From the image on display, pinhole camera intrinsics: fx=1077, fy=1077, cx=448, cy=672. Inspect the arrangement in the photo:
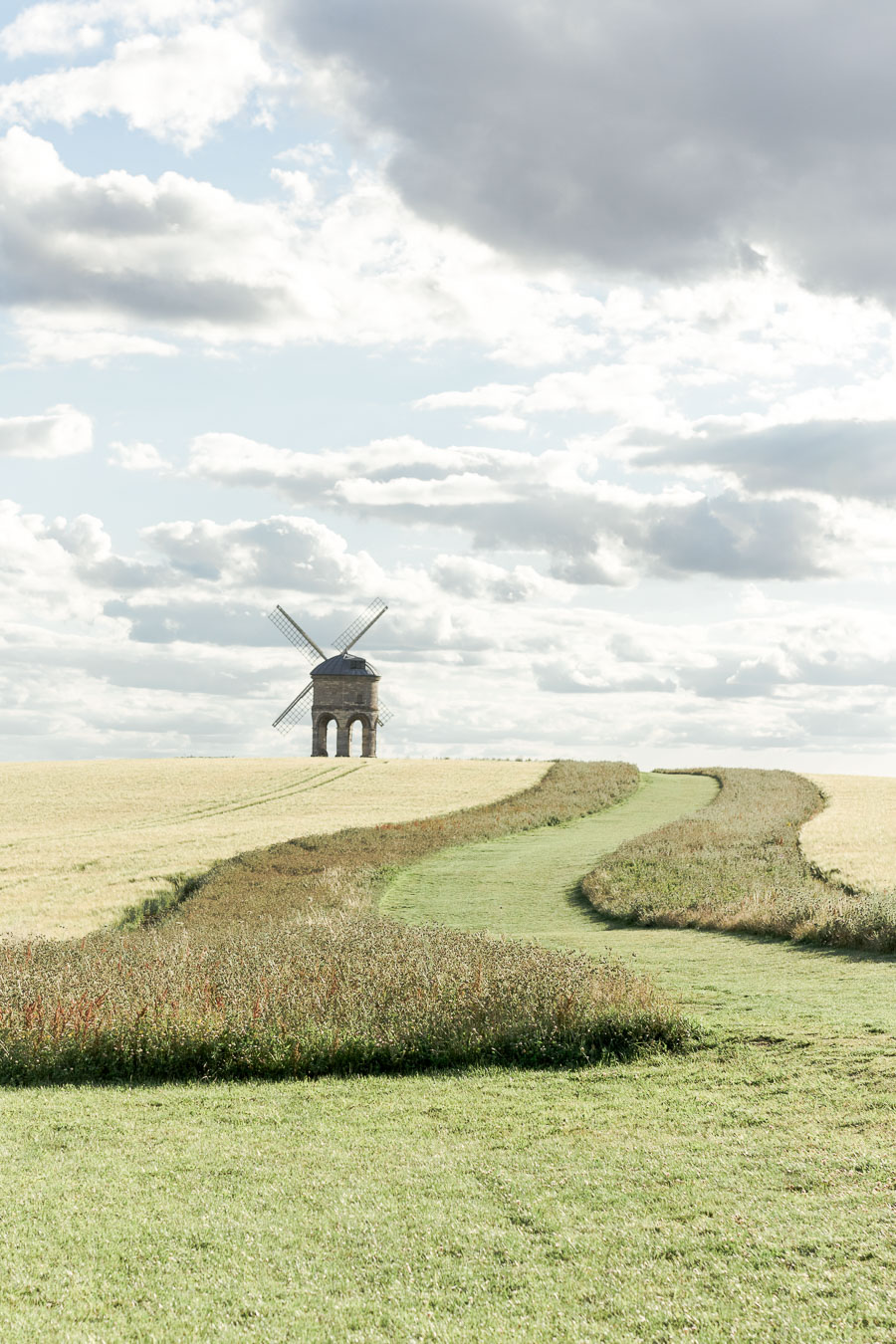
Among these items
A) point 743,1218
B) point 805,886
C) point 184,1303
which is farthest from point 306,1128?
point 805,886

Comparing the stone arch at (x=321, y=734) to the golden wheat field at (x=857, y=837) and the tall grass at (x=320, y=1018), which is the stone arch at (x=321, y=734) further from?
the tall grass at (x=320, y=1018)

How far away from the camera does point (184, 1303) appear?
22.3 feet

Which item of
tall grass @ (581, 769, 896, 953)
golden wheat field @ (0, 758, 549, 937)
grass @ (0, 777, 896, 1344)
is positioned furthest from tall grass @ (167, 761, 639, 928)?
grass @ (0, 777, 896, 1344)

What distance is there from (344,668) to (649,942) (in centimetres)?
7062

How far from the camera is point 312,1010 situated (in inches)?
541

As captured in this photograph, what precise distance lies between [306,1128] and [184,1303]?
362 cm

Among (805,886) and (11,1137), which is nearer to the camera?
(11,1137)

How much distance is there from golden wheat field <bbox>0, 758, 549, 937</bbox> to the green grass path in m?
8.33

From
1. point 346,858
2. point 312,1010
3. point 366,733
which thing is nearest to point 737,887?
point 346,858

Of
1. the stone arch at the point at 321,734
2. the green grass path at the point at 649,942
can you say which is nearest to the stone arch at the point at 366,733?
the stone arch at the point at 321,734

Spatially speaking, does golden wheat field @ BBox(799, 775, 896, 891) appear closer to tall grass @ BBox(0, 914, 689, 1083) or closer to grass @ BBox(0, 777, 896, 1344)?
tall grass @ BBox(0, 914, 689, 1083)

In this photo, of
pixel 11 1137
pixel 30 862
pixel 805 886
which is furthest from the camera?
pixel 30 862

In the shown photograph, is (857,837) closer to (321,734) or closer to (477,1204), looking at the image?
(477,1204)

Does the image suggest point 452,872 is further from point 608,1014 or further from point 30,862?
point 608,1014
